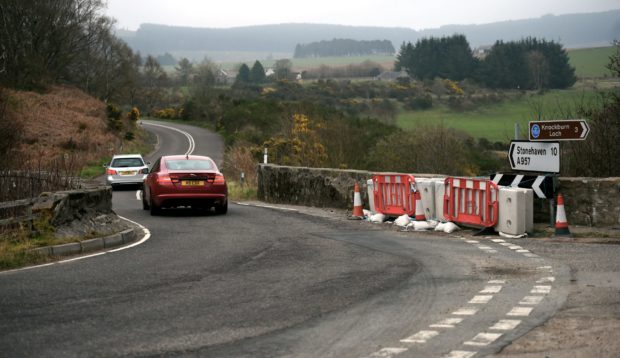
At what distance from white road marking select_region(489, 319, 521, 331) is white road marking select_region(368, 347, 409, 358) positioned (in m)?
1.12

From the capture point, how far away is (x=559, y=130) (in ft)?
54.1

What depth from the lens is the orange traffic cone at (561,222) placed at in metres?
15.6

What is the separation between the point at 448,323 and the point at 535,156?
9.42 meters

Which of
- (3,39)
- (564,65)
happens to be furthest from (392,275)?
(564,65)

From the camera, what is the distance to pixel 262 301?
941 cm

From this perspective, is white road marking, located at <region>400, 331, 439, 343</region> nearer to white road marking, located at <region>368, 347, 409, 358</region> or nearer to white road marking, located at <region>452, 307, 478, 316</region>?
white road marking, located at <region>368, 347, 409, 358</region>

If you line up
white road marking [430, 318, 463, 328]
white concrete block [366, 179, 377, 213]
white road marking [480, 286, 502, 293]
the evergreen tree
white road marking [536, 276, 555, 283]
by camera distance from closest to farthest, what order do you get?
1. white road marking [430, 318, 463, 328]
2. white road marking [480, 286, 502, 293]
3. white road marking [536, 276, 555, 283]
4. white concrete block [366, 179, 377, 213]
5. the evergreen tree

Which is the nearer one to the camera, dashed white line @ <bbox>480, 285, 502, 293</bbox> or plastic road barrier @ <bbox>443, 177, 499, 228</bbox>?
dashed white line @ <bbox>480, 285, 502, 293</bbox>

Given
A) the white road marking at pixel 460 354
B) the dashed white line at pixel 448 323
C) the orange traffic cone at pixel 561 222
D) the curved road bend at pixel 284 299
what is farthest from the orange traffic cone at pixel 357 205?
the white road marking at pixel 460 354

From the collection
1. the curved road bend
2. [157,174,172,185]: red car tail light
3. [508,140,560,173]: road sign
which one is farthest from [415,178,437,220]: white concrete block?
[157,174,172,185]: red car tail light

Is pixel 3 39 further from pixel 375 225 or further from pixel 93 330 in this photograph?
pixel 93 330

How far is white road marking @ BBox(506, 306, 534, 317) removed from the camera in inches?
336

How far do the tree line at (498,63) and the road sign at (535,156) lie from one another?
3892 inches

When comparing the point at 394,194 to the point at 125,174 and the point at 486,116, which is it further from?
the point at 486,116
